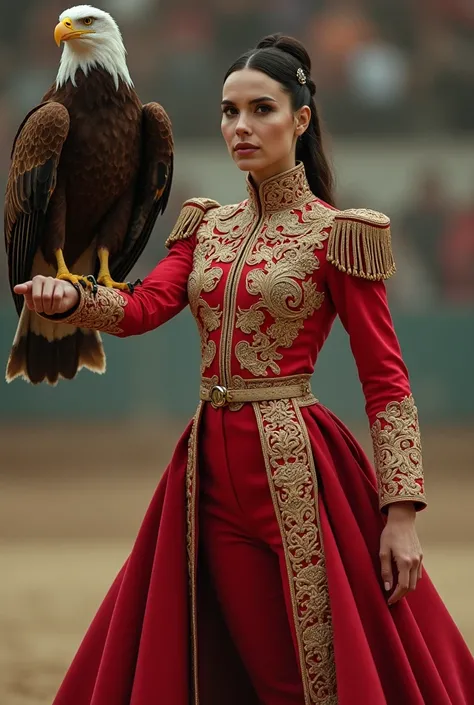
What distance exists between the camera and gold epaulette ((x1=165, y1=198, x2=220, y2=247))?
1857 millimetres

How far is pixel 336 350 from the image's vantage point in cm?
652

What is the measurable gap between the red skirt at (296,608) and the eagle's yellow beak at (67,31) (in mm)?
673

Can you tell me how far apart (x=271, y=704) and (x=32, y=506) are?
148 inches

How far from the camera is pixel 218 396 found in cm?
171

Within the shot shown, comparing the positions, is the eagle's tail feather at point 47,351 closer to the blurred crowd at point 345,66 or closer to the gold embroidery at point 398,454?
the gold embroidery at point 398,454

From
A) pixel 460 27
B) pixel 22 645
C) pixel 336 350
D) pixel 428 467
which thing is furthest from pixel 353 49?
pixel 22 645

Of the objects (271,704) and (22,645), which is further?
(22,645)

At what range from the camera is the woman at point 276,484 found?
5.36 feet

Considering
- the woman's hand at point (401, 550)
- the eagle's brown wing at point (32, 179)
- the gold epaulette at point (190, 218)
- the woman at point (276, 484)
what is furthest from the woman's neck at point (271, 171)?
the woman's hand at point (401, 550)

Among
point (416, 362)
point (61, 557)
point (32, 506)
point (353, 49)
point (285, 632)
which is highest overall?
point (353, 49)

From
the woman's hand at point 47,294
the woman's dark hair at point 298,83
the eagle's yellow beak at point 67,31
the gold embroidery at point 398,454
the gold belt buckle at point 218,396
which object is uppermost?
the eagle's yellow beak at point 67,31

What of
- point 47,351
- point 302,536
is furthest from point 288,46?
Answer: point 302,536

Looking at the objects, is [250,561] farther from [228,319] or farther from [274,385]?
[228,319]

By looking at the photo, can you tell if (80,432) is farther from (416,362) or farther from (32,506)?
(416,362)
